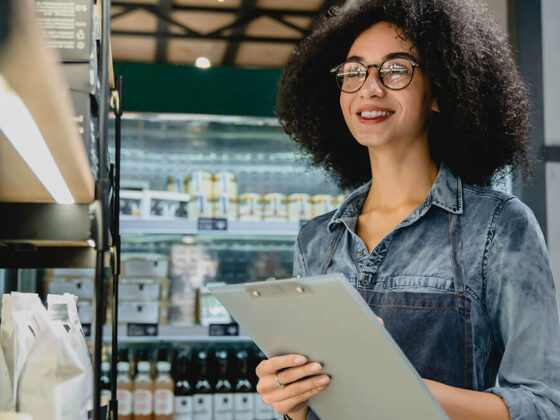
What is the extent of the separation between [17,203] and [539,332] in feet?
2.99

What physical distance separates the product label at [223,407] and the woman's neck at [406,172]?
1911 millimetres

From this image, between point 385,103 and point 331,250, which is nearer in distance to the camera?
point 385,103

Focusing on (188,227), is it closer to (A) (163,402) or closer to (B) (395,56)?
(A) (163,402)

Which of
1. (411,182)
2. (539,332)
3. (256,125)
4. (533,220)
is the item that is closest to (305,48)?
(411,182)

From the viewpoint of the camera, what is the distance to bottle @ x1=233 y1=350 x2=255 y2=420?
2.97 m

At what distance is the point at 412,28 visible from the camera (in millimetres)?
1393

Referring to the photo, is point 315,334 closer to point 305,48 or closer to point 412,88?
point 412,88

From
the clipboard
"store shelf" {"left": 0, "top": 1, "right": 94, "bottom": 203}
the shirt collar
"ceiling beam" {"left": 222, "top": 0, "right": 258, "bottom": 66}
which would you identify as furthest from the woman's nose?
"ceiling beam" {"left": 222, "top": 0, "right": 258, "bottom": 66}

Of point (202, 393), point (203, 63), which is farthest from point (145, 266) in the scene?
point (203, 63)

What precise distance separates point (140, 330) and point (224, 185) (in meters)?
0.92

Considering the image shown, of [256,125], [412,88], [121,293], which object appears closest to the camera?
[412,88]

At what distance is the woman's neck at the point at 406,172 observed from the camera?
137 cm

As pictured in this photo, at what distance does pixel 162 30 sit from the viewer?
410cm

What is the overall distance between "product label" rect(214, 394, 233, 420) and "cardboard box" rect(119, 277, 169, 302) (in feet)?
1.97
